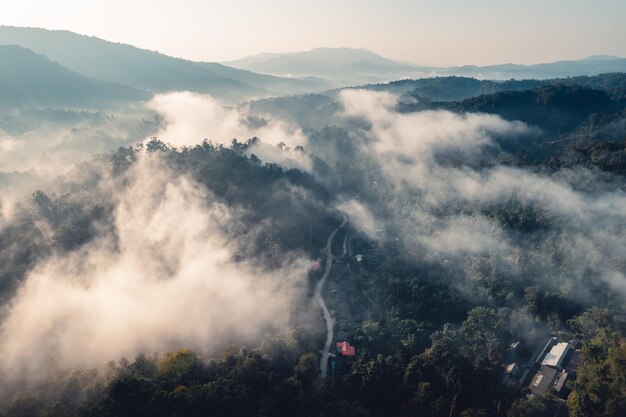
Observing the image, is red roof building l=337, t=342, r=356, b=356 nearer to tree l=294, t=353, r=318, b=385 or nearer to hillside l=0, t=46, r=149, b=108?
tree l=294, t=353, r=318, b=385

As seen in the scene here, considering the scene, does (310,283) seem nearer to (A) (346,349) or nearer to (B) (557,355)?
(A) (346,349)

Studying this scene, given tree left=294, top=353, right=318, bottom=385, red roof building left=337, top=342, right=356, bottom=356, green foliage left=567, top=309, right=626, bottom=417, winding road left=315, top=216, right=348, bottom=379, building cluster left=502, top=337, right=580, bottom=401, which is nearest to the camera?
green foliage left=567, top=309, right=626, bottom=417

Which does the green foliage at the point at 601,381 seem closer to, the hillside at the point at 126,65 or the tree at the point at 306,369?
the tree at the point at 306,369

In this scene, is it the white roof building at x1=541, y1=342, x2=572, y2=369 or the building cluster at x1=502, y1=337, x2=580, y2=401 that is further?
the white roof building at x1=541, y1=342, x2=572, y2=369

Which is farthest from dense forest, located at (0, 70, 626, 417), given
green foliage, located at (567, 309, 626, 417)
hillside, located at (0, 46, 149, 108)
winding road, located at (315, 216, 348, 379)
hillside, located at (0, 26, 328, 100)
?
hillside, located at (0, 26, 328, 100)

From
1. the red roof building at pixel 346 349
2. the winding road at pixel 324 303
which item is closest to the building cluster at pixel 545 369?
the red roof building at pixel 346 349

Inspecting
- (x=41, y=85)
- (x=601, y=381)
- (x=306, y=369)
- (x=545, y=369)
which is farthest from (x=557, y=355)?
(x=41, y=85)
